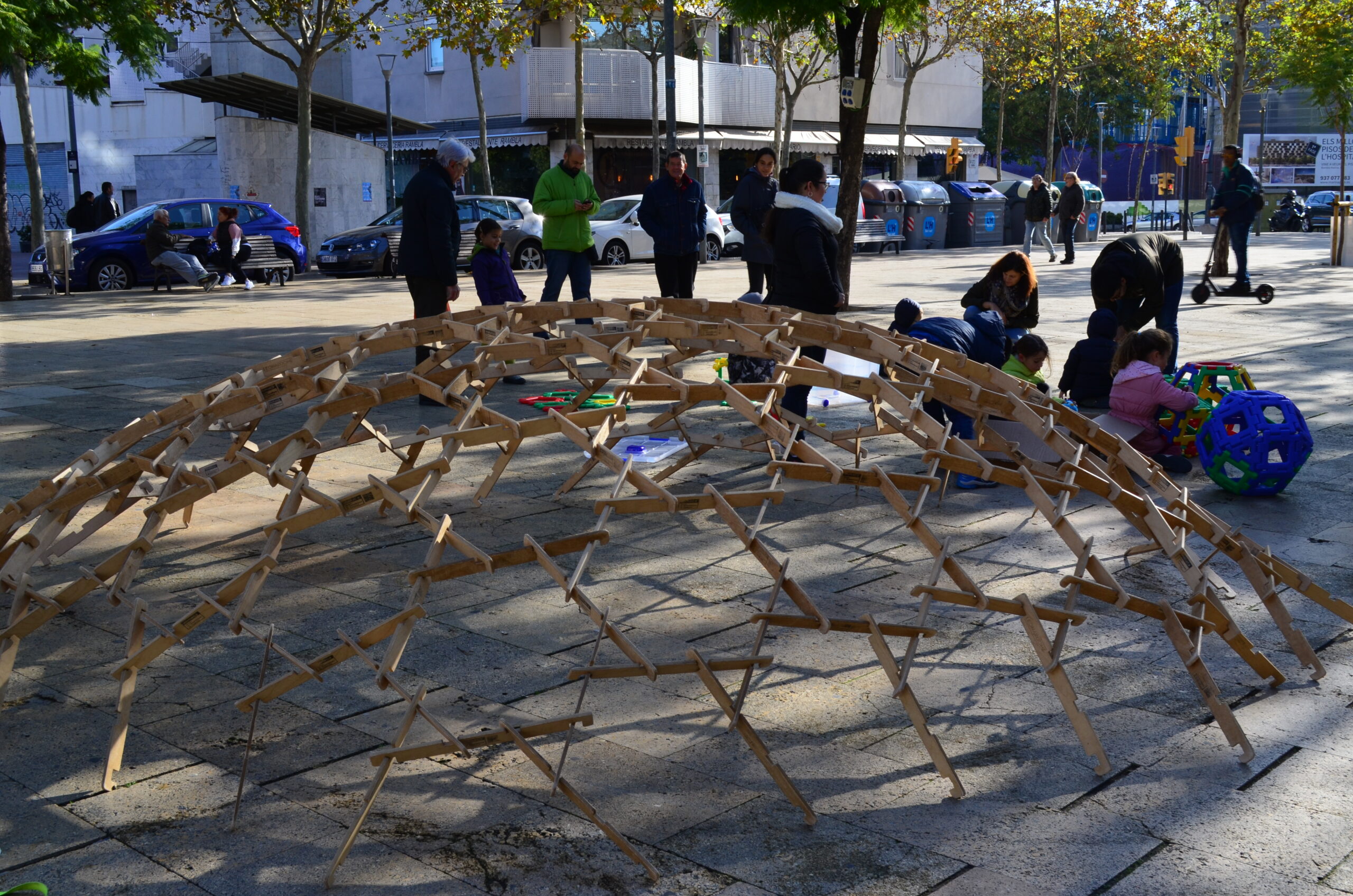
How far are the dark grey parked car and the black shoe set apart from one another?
57.6ft

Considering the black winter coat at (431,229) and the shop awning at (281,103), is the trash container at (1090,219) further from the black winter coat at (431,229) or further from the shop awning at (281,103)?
the black winter coat at (431,229)

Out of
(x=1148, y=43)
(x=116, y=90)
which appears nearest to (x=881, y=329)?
(x=1148, y=43)

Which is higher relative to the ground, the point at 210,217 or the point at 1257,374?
the point at 210,217

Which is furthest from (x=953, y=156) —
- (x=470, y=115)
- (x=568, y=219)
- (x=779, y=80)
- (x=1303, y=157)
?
(x=568, y=219)

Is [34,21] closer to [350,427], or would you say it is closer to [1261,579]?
[350,427]

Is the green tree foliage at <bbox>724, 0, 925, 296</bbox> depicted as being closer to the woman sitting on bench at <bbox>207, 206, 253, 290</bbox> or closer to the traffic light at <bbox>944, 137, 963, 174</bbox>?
the woman sitting on bench at <bbox>207, 206, 253, 290</bbox>

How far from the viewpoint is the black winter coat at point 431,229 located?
9367 mm

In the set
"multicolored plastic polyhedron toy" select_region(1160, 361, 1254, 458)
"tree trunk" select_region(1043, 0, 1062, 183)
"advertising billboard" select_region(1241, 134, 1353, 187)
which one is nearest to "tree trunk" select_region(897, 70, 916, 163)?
"tree trunk" select_region(1043, 0, 1062, 183)

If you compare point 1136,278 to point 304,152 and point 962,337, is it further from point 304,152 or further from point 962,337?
point 304,152

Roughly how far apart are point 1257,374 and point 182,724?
9423mm

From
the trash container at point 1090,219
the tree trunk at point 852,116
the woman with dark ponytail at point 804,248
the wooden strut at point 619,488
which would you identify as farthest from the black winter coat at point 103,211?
the trash container at point 1090,219

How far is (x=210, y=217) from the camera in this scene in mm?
22906

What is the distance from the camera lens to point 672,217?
1147 centimetres

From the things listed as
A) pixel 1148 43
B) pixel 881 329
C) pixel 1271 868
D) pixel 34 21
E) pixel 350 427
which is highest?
pixel 1148 43
